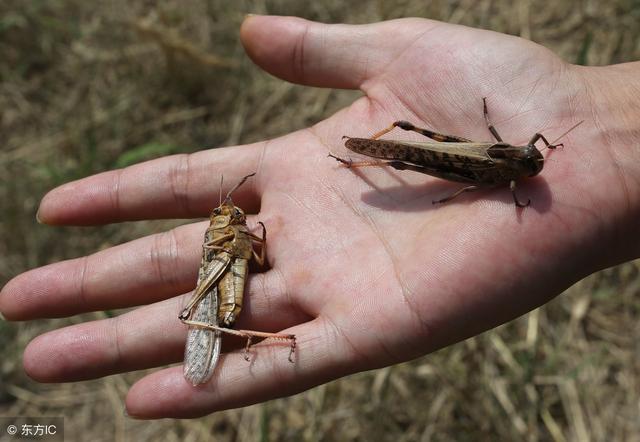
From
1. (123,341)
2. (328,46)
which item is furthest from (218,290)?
(328,46)

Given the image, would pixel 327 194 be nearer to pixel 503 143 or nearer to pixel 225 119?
pixel 503 143

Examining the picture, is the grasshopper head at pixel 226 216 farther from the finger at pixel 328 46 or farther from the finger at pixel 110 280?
the finger at pixel 328 46

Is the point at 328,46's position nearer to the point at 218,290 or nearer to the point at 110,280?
the point at 218,290

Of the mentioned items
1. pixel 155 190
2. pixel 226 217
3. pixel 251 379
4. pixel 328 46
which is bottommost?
pixel 251 379

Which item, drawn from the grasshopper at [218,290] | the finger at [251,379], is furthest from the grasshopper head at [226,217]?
the finger at [251,379]

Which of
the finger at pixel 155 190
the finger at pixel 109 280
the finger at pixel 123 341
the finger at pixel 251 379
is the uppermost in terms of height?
the finger at pixel 155 190

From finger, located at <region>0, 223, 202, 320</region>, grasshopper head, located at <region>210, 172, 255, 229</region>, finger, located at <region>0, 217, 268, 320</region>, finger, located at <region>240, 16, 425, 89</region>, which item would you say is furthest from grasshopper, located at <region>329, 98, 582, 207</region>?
finger, located at <region>0, 223, 202, 320</region>

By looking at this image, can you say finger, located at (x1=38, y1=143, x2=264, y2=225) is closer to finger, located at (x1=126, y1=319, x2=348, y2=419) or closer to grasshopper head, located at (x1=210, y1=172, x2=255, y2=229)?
grasshopper head, located at (x1=210, y1=172, x2=255, y2=229)
